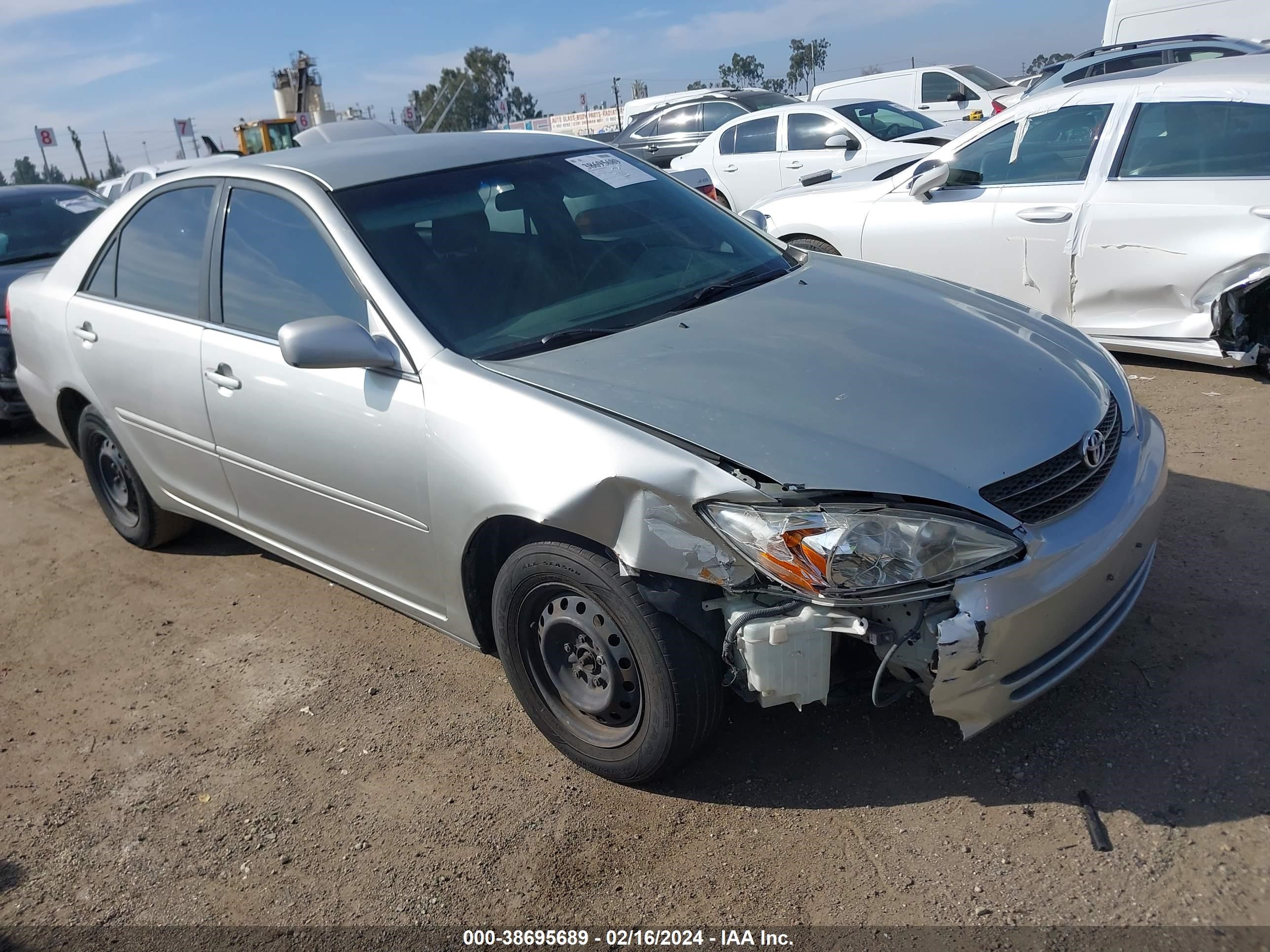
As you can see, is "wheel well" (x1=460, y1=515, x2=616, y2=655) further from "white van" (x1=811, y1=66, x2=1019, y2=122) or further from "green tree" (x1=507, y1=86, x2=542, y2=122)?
"green tree" (x1=507, y1=86, x2=542, y2=122)

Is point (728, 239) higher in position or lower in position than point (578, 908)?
higher

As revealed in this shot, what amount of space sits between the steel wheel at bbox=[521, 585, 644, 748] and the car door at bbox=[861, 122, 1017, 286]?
400 centimetres

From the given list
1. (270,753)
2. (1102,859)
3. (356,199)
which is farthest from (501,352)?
(1102,859)

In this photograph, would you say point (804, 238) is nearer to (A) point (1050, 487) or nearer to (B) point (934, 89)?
(A) point (1050, 487)

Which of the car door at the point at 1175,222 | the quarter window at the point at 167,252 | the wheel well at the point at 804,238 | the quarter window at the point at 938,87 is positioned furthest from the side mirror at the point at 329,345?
the quarter window at the point at 938,87

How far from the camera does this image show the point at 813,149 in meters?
11.1

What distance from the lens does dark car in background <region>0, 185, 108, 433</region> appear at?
6.59 meters

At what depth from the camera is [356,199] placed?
3229mm

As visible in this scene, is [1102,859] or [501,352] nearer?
[1102,859]

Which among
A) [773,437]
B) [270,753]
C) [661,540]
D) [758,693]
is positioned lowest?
[270,753]

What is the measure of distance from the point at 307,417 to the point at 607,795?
4.93ft

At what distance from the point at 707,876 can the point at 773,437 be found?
108cm

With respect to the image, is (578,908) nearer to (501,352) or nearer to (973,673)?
(973,673)

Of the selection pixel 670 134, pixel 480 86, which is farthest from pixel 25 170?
pixel 670 134
